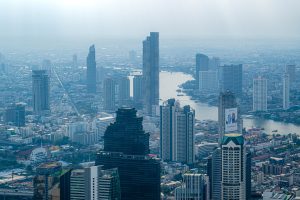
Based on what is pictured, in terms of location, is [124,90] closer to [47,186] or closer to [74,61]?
[74,61]

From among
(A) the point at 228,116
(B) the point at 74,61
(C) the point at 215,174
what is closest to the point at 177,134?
(A) the point at 228,116

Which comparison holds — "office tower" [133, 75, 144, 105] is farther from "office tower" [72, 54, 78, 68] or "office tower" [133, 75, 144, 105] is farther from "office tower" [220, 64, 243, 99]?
"office tower" [220, 64, 243, 99]

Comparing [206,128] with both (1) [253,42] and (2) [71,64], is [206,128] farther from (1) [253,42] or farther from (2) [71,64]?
(2) [71,64]

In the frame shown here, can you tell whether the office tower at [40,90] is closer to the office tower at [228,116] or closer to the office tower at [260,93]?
the office tower at [260,93]

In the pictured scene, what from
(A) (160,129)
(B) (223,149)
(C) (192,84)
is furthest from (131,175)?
(C) (192,84)

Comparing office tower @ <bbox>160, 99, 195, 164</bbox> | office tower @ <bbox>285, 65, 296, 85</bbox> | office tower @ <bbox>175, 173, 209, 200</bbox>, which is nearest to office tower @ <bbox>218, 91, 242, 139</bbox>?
office tower @ <bbox>160, 99, 195, 164</bbox>

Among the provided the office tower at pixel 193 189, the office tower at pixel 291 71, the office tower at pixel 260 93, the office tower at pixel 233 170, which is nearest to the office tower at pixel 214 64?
the office tower at pixel 260 93
